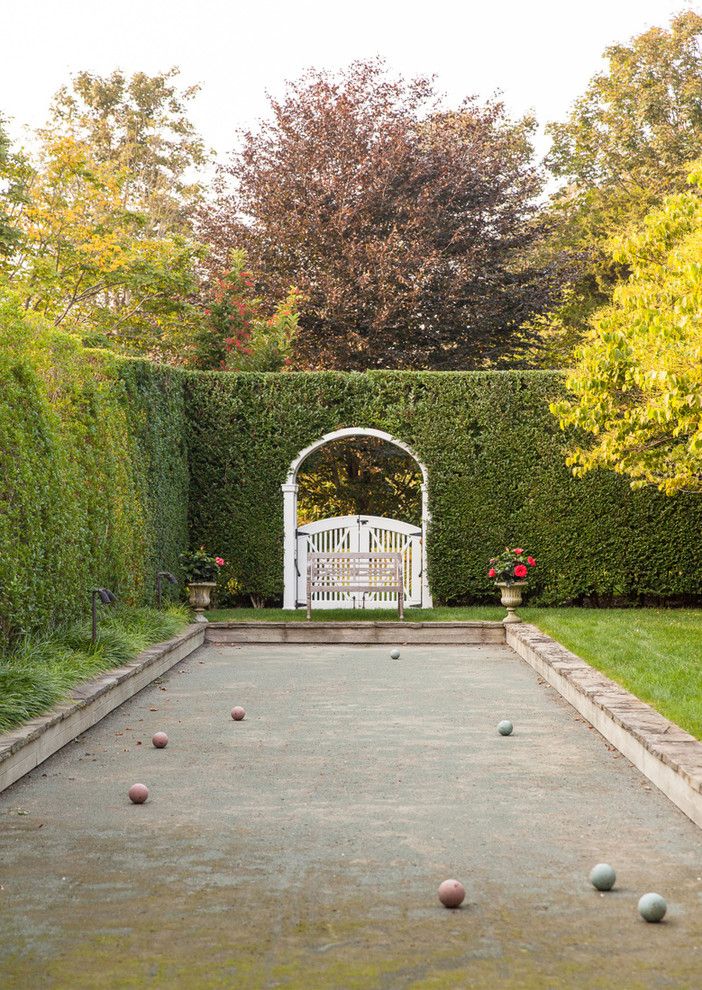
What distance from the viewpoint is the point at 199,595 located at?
47.6ft

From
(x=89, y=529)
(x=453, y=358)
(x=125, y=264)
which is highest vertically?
(x=125, y=264)

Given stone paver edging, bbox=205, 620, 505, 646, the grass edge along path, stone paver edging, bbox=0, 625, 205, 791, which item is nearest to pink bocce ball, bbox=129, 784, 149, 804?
stone paver edging, bbox=0, 625, 205, 791

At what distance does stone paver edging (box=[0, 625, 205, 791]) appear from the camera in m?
5.70

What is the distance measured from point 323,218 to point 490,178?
3597 millimetres

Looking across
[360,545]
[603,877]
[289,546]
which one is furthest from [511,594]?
[603,877]

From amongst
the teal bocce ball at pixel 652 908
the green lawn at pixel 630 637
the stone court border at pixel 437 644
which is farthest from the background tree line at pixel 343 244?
the teal bocce ball at pixel 652 908

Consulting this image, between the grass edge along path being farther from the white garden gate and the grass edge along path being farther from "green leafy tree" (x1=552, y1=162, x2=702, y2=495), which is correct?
"green leafy tree" (x1=552, y1=162, x2=702, y2=495)

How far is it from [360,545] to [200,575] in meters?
2.30

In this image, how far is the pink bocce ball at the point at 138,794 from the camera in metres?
5.19

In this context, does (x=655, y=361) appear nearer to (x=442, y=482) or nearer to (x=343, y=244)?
(x=442, y=482)

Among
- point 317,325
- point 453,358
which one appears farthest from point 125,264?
point 453,358

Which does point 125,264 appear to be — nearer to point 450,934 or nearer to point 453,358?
point 453,358

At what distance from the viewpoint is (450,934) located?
3.41m

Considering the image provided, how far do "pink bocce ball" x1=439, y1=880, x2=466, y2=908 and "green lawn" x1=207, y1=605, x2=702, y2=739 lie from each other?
106 inches
